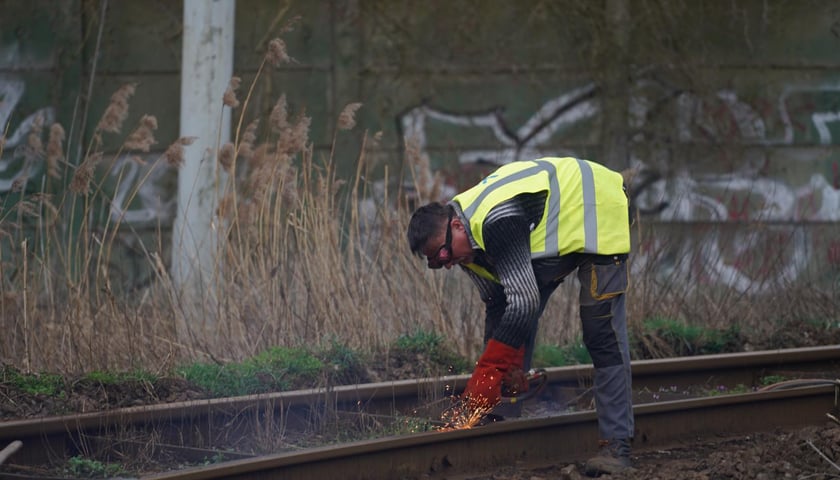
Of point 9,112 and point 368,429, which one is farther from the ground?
point 9,112

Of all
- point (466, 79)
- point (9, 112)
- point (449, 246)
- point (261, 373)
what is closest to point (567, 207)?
point (449, 246)

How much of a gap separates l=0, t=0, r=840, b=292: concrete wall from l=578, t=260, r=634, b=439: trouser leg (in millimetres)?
8684

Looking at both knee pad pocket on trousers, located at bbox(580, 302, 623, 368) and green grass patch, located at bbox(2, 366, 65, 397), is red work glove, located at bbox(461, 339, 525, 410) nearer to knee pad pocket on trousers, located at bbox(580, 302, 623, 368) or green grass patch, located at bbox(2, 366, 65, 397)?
knee pad pocket on trousers, located at bbox(580, 302, 623, 368)

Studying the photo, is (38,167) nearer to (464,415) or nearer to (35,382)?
(35,382)

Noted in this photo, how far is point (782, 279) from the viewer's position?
373 inches

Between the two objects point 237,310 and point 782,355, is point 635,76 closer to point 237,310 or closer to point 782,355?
point 782,355

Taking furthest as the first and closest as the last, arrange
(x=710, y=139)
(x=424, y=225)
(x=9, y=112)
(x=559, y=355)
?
(x=710, y=139), (x=9, y=112), (x=559, y=355), (x=424, y=225)

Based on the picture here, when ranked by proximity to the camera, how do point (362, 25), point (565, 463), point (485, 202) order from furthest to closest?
point (362, 25), point (565, 463), point (485, 202)

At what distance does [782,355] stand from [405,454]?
3.41 m

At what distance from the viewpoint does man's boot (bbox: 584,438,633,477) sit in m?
5.12

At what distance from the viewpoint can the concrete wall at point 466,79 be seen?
14000 millimetres

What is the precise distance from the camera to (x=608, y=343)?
204 inches

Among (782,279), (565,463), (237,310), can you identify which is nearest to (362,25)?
(782,279)

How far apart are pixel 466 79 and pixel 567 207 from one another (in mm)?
9192
